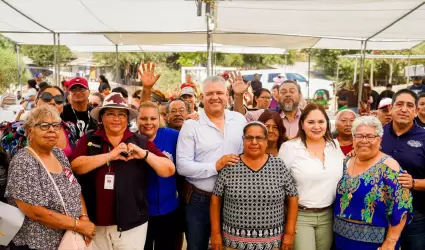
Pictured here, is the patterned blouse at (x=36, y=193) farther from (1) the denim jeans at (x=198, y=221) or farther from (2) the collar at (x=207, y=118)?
(2) the collar at (x=207, y=118)

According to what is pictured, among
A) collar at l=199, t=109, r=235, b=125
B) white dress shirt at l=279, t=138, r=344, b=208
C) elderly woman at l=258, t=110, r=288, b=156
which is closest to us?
white dress shirt at l=279, t=138, r=344, b=208

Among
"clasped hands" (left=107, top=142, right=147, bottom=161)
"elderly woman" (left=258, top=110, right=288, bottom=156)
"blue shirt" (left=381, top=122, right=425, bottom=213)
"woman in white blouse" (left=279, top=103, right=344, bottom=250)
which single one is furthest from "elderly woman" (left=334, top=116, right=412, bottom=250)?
"clasped hands" (left=107, top=142, right=147, bottom=161)

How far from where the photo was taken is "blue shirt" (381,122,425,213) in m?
2.87

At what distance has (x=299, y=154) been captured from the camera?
2865mm

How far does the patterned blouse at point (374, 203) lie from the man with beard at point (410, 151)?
36 cm

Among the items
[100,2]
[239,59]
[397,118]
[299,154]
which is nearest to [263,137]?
[299,154]

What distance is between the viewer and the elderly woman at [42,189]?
2.21 metres

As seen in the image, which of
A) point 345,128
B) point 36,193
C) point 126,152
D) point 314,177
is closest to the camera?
point 36,193

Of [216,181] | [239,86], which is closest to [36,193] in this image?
[216,181]

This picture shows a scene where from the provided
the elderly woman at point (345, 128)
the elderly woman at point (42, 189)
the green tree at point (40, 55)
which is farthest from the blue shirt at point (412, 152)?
the green tree at point (40, 55)

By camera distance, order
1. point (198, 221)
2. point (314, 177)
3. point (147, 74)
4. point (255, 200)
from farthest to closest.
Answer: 1. point (147, 74)
2. point (198, 221)
3. point (314, 177)
4. point (255, 200)

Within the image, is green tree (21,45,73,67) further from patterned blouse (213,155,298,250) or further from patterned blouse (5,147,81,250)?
patterned blouse (213,155,298,250)

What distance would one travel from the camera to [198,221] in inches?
119

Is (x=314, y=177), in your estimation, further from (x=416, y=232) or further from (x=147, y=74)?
(x=147, y=74)
